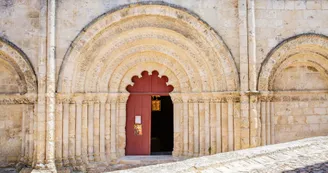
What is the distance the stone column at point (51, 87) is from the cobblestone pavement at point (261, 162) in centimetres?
Result: 398

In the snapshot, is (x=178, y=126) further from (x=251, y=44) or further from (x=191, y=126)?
(x=251, y=44)

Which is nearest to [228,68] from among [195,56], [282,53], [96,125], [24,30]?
[195,56]

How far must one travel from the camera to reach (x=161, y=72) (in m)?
7.89

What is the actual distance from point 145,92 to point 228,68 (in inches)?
85.1

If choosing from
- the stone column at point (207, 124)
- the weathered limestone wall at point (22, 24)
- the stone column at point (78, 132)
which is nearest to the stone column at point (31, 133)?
the stone column at point (78, 132)

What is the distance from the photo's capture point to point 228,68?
24.1 ft

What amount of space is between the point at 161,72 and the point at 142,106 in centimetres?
101

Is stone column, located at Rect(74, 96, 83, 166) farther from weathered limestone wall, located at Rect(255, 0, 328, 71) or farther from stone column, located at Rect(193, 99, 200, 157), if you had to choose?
weathered limestone wall, located at Rect(255, 0, 328, 71)

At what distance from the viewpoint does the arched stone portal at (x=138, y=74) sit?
720 cm

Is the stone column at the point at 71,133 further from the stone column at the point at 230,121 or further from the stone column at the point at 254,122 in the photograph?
the stone column at the point at 254,122

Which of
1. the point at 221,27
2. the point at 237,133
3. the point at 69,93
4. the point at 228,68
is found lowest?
the point at 237,133

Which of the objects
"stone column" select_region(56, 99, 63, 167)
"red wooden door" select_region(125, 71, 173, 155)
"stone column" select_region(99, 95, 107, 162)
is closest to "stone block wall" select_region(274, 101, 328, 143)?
"red wooden door" select_region(125, 71, 173, 155)

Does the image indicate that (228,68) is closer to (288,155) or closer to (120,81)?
(120,81)

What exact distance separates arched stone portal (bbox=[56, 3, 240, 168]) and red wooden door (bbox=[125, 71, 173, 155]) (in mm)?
238
